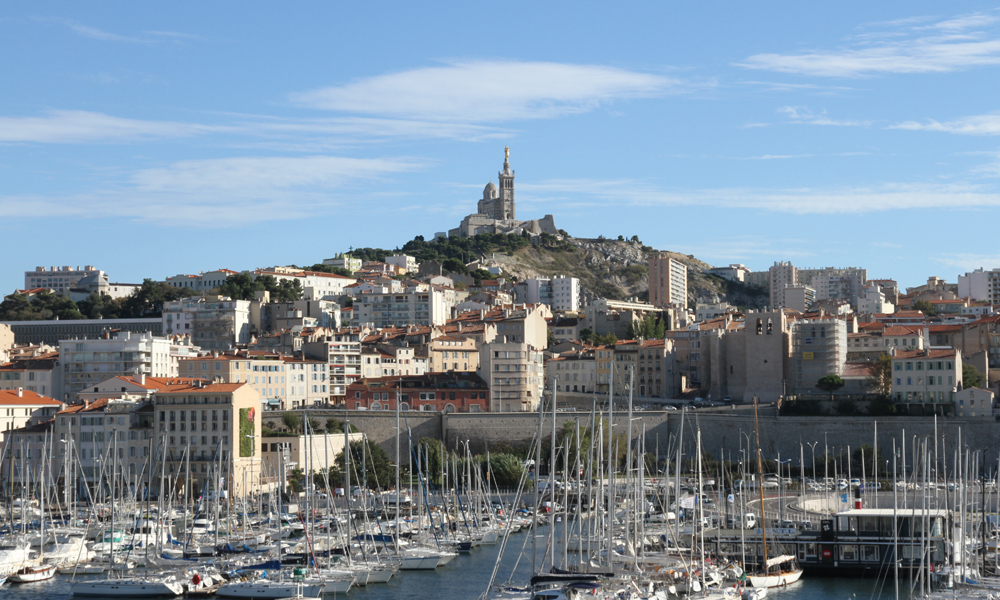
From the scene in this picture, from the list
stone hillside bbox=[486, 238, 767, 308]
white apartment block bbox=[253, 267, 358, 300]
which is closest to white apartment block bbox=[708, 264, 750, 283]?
stone hillside bbox=[486, 238, 767, 308]

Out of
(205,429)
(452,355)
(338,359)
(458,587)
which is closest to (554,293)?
(452,355)

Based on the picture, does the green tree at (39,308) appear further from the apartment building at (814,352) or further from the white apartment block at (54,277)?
the apartment building at (814,352)

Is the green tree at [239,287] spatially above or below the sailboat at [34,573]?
above

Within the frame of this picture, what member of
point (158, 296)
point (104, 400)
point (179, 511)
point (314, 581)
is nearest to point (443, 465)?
point (179, 511)

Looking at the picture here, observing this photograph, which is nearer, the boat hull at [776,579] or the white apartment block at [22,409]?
the boat hull at [776,579]

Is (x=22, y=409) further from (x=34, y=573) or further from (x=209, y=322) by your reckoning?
(x=209, y=322)

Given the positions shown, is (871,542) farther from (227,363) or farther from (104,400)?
(227,363)

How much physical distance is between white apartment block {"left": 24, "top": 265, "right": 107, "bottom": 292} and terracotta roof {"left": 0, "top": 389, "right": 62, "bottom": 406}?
2423 inches

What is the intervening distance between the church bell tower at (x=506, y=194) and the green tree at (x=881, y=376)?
94025mm

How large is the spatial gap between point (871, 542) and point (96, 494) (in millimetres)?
28041

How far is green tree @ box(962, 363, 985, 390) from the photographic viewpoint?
6969 centimetres

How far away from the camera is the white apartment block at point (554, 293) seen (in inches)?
4968

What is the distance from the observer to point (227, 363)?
74.6m

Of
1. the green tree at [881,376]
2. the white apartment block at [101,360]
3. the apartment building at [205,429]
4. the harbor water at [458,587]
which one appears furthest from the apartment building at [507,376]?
the harbor water at [458,587]
